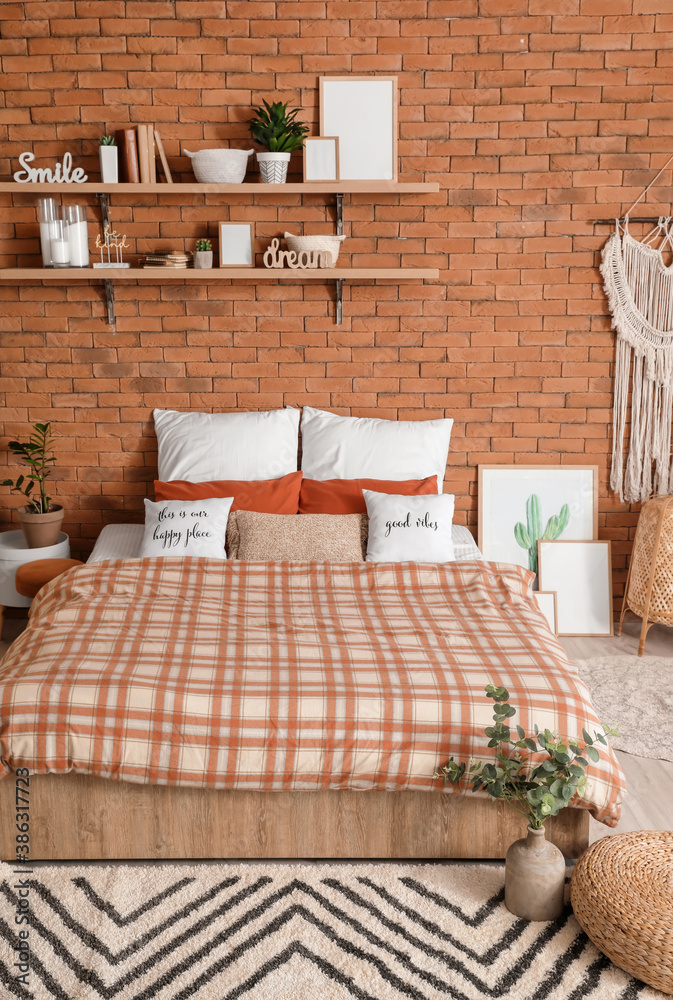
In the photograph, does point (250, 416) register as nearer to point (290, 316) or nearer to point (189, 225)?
point (290, 316)

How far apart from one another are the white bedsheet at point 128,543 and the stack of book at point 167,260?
1126 mm

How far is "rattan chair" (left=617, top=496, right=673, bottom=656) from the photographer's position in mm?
3662

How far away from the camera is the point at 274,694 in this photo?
7.72 feet

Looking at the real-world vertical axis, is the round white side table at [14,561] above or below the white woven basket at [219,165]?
below

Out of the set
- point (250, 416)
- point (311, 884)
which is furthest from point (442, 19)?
point (311, 884)

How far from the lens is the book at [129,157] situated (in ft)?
12.0

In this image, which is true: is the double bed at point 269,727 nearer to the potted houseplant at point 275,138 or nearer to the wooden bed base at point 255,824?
the wooden bed base at point 255,824

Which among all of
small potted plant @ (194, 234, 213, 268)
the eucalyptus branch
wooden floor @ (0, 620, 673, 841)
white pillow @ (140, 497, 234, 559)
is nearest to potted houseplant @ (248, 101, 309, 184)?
small potted plant @ (194, 234, 213, 268)

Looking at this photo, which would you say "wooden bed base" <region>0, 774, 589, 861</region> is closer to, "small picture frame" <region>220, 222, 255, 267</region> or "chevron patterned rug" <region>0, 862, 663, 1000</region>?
"chevron patterned rug" <region>0, 862, 663, 1000</region>

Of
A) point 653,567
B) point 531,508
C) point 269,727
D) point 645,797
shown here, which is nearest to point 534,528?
point 531,508

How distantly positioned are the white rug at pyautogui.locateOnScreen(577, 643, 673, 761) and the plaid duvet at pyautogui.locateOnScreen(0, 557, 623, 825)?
2.01 feet

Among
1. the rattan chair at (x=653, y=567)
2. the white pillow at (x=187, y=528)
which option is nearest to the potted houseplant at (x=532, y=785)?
the white pillow at (x=187, y=528)

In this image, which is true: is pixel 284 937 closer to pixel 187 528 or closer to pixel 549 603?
pixel 187 528

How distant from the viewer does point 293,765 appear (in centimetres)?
228
